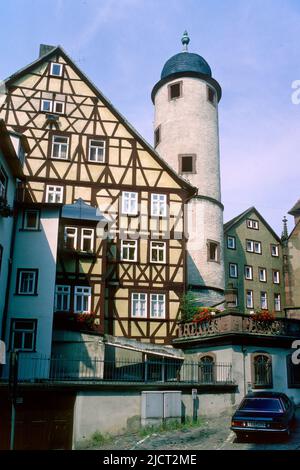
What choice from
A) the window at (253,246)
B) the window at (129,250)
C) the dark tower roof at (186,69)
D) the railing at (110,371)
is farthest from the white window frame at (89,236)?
the window at (253,246)

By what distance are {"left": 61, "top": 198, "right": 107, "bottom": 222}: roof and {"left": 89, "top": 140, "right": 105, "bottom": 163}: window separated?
324cm

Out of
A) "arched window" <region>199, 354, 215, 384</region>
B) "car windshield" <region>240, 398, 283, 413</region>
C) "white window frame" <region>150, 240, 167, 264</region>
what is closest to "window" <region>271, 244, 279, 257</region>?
"white window frame" <region>150, 240, 167, 264</region>

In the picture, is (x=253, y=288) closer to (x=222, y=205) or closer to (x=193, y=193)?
(x=222, y=205)

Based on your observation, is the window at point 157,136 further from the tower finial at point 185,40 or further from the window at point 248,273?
the window at point 248,273

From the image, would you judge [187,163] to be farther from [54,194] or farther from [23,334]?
[23,334]

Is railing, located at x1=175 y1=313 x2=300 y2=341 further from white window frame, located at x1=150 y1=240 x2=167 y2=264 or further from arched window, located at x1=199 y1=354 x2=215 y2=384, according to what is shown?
white window frame, located at x1=150 y1=240 x2=167 y2=264

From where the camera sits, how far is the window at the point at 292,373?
2430cm

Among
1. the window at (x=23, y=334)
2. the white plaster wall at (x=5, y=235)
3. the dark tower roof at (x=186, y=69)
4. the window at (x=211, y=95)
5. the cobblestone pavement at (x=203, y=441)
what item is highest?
the dark tower roof at (x=186, y=69)

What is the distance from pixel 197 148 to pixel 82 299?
47.1 feet

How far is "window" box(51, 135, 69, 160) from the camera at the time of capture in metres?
31.8

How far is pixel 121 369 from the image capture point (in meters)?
27.6

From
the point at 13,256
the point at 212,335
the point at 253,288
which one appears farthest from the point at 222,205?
the point at 13,256

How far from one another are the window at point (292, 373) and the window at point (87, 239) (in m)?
11.9
